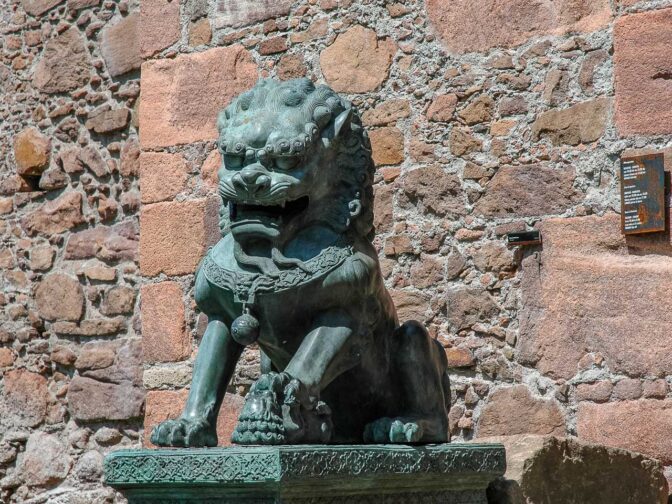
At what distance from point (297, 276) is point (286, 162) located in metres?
0.29

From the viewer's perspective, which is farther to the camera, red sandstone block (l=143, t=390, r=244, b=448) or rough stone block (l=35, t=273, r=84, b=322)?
rough stone block (l=35, t=273, r=84, b=322)

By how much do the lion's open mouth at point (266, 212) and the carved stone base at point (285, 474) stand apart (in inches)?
23.8

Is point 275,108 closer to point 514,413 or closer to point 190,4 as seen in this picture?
point 514,413

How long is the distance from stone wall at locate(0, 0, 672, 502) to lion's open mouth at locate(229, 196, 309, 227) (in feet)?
6.20

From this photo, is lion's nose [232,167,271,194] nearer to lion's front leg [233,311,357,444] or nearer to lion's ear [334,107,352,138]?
lion's ear [334,107,352,138]

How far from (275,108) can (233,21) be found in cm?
267

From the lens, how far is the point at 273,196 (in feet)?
10.8

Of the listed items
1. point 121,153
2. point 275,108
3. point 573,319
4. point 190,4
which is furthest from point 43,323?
point 275,108

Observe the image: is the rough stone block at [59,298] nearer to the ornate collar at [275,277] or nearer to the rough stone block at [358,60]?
the rough stone block at [358,60]

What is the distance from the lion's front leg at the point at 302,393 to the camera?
3.10 meters

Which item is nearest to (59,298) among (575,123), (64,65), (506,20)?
(64,65)

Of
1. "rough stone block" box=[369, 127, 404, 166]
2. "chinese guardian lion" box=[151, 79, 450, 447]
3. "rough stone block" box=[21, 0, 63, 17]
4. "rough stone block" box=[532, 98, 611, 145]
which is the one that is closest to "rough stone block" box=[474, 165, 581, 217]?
"rough stone block" box=[532, 98, 611, 145]

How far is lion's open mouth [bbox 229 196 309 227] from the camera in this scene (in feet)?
10.9

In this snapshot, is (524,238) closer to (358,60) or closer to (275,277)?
(358,60)
